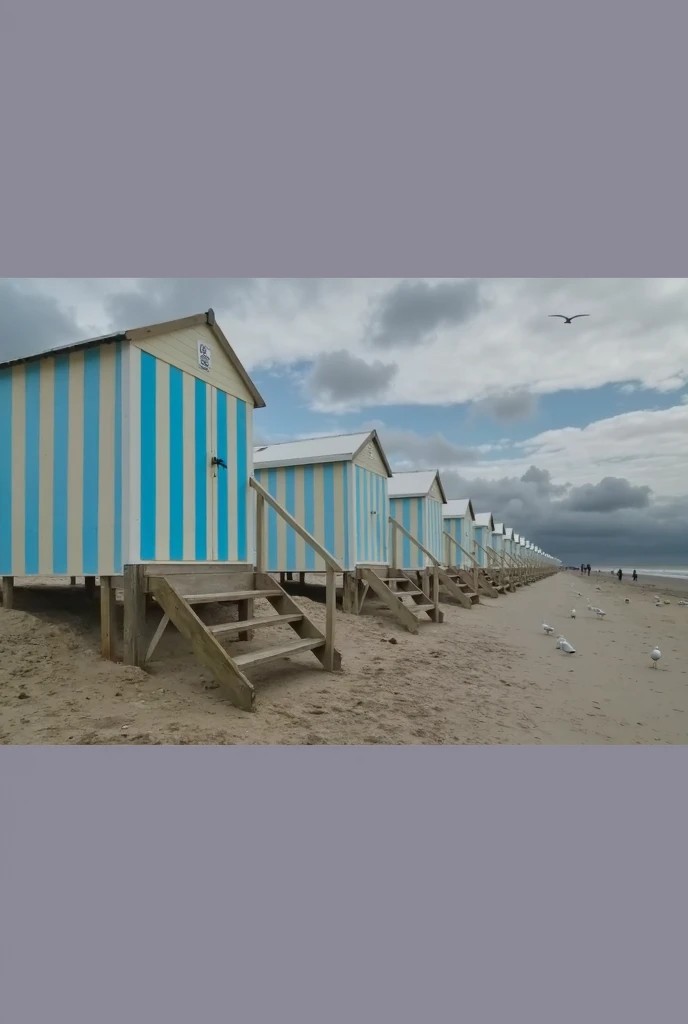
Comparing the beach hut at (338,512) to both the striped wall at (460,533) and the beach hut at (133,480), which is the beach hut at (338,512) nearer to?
the beach hut at (133,480)

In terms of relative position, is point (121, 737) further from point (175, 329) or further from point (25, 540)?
point (175, 329)

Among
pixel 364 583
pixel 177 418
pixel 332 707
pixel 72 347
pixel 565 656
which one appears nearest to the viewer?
pixel 332 707

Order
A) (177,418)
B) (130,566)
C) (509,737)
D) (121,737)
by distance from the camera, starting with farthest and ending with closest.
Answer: (177,418)
(130,566)
(509,737)
(121,737)

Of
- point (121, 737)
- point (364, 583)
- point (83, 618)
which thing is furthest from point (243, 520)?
point (364, 583)

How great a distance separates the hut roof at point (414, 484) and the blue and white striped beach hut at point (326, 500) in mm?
4884

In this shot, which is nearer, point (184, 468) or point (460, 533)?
point (184, 468)

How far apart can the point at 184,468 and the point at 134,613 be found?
170cm

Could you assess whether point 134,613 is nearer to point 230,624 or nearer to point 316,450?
point 230,624

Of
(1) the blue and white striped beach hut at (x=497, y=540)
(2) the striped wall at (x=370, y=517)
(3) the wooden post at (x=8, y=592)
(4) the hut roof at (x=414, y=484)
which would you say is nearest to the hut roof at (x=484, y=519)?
(1) the blue and white striped beach hut at (x=497, y=540)

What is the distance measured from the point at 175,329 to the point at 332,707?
4291 mm

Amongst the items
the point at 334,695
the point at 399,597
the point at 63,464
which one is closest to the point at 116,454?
the point at 63,464

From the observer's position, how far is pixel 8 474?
20.7 ft

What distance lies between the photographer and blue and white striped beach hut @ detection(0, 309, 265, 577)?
5.59 metres

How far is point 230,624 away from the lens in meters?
5.27
